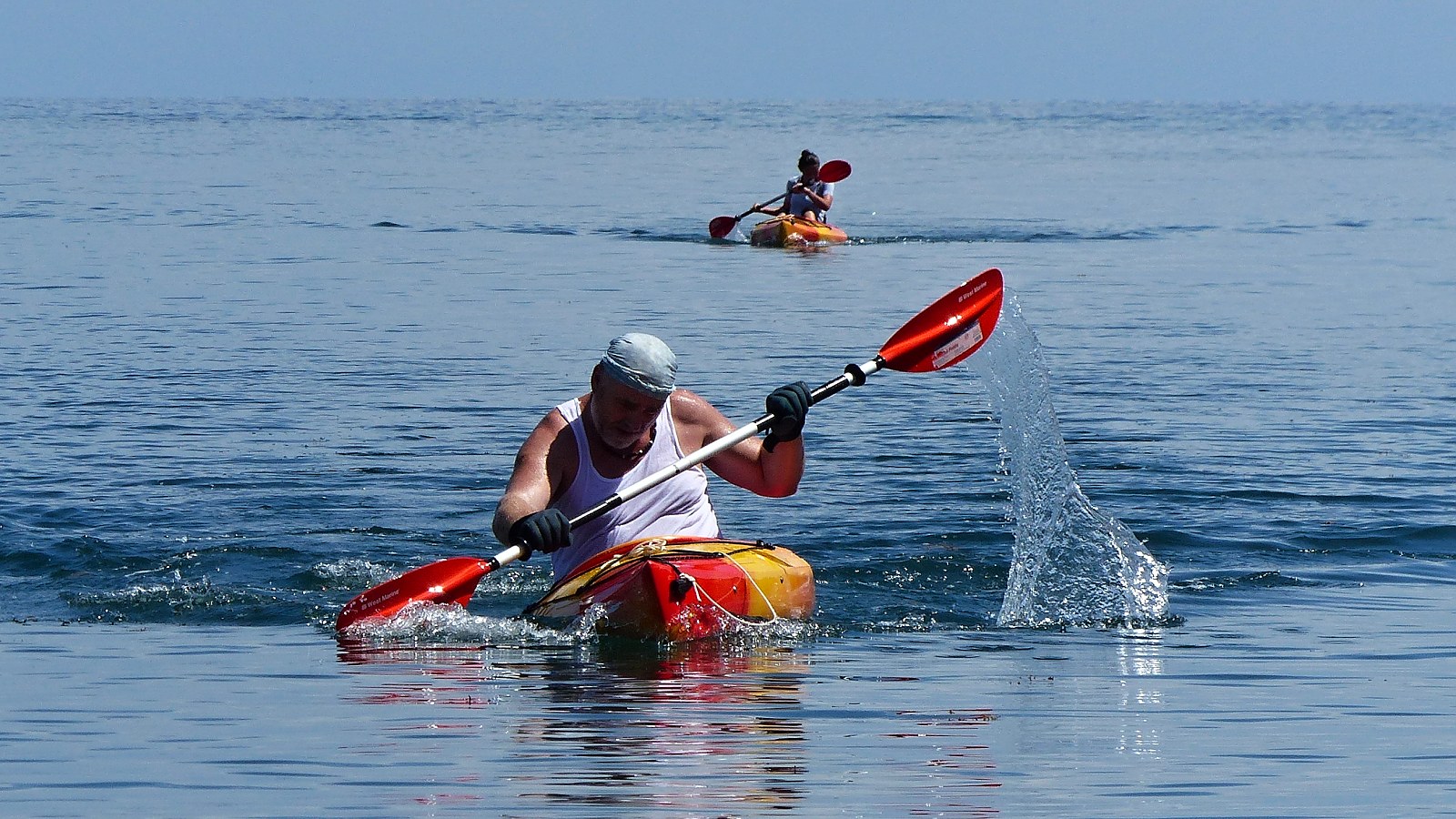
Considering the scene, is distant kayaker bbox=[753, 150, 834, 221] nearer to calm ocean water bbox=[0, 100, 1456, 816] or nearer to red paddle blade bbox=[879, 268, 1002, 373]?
calm ocean water bbox=[0, 100, 1456, 816]

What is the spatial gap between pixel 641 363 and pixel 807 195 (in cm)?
2044

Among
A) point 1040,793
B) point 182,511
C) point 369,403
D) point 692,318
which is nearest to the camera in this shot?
point 1040,793

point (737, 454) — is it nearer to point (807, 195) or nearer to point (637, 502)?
point (637, 502)

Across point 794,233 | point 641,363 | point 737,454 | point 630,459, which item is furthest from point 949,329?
point 794,233

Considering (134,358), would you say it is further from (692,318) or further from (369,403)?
(692,318)

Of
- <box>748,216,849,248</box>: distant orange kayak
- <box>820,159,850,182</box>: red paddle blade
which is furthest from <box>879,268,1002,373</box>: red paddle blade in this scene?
<box>748,216,849,248</box>: distant orange kayak

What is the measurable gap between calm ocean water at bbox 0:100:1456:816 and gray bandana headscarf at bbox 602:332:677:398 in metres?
1.04

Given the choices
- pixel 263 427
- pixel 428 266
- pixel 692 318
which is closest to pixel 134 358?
pixel 263 427

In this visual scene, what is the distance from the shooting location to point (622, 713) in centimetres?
642

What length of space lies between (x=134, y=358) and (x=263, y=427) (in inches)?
138

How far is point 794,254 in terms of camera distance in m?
27.8

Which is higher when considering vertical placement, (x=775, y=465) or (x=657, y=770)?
(x=775, y=465)

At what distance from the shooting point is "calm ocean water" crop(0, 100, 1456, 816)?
557cm

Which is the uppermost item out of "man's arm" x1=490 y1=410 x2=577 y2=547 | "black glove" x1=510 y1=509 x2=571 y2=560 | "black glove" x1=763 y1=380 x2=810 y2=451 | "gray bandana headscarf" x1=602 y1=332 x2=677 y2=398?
"gray bandana headscarf" x1=602 y1=332 x2=677 y2=398
